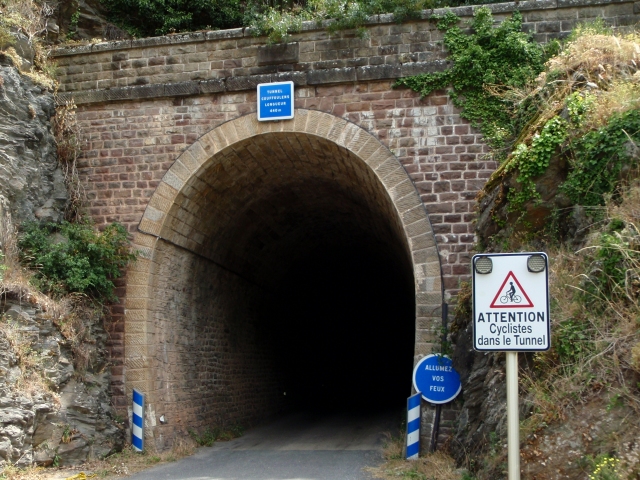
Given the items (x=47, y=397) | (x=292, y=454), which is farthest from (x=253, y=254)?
(x=47, y=397)

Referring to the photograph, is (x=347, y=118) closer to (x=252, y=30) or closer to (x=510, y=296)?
(x=252, y=30)

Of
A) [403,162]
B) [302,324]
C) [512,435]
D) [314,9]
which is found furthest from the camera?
[302,324]

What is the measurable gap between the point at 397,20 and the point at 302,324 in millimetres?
9937

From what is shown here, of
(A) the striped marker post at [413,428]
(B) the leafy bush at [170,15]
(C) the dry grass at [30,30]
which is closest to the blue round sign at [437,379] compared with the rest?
(A) the striped marker post at [413,428]

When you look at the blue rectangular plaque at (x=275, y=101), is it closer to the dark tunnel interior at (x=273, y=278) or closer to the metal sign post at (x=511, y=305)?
the dark tunnel interior at (x=273, y=278)

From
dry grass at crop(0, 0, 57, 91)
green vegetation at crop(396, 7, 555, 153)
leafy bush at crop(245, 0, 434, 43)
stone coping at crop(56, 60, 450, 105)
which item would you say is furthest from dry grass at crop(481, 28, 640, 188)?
dry grass at crop(0, 0, 57, 91)

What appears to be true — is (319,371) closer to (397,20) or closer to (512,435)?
(397,20)

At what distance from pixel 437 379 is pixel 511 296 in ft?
16.8

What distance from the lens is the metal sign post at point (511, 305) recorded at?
4305 millimetres

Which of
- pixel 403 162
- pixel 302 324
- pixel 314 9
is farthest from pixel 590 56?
pixel 302 324

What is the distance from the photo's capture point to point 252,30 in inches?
418

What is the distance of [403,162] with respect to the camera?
396 inches

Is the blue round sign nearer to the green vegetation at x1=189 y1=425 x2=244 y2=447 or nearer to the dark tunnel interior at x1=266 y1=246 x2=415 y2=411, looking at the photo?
the green vegetation at x1=189 y1=425 x2=244 y2=447

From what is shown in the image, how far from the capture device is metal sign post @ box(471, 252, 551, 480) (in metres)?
4.30
